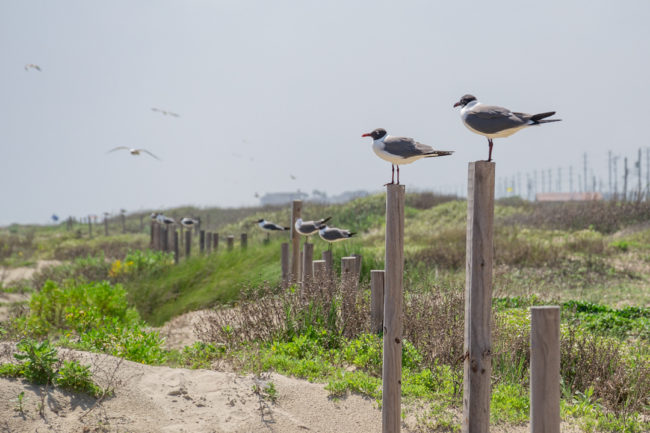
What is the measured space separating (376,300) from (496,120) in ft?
10.2

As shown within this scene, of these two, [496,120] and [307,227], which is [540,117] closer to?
[496,120]

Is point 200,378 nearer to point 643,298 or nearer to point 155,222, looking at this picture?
point 643,298

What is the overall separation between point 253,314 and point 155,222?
50.8ft

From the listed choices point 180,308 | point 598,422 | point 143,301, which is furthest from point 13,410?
point 143,301

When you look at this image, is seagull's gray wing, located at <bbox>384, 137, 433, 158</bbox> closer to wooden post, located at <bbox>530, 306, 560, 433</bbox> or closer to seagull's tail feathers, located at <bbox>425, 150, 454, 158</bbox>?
seagull's tail feathers, located at <bbox>425, 150, 454, 158</bbox>

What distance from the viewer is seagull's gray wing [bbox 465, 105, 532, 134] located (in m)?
3.60

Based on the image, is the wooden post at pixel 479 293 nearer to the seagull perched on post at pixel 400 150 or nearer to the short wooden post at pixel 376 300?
the seagull perched on post at pixel 400 150

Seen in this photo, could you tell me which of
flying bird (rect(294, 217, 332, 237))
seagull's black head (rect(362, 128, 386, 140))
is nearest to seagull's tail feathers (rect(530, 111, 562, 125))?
seagull's black head (rect(362, 128, 386, 140))

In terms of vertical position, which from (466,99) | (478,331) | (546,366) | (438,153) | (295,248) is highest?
(466,99)

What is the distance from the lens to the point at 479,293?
3400 mm

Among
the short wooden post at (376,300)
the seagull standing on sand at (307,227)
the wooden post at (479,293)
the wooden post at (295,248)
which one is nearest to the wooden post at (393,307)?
the wooden post at (479,293)

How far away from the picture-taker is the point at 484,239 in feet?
11.1

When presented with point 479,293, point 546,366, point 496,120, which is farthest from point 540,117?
point 546,366

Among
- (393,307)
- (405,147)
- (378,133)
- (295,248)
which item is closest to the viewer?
(393,307)
